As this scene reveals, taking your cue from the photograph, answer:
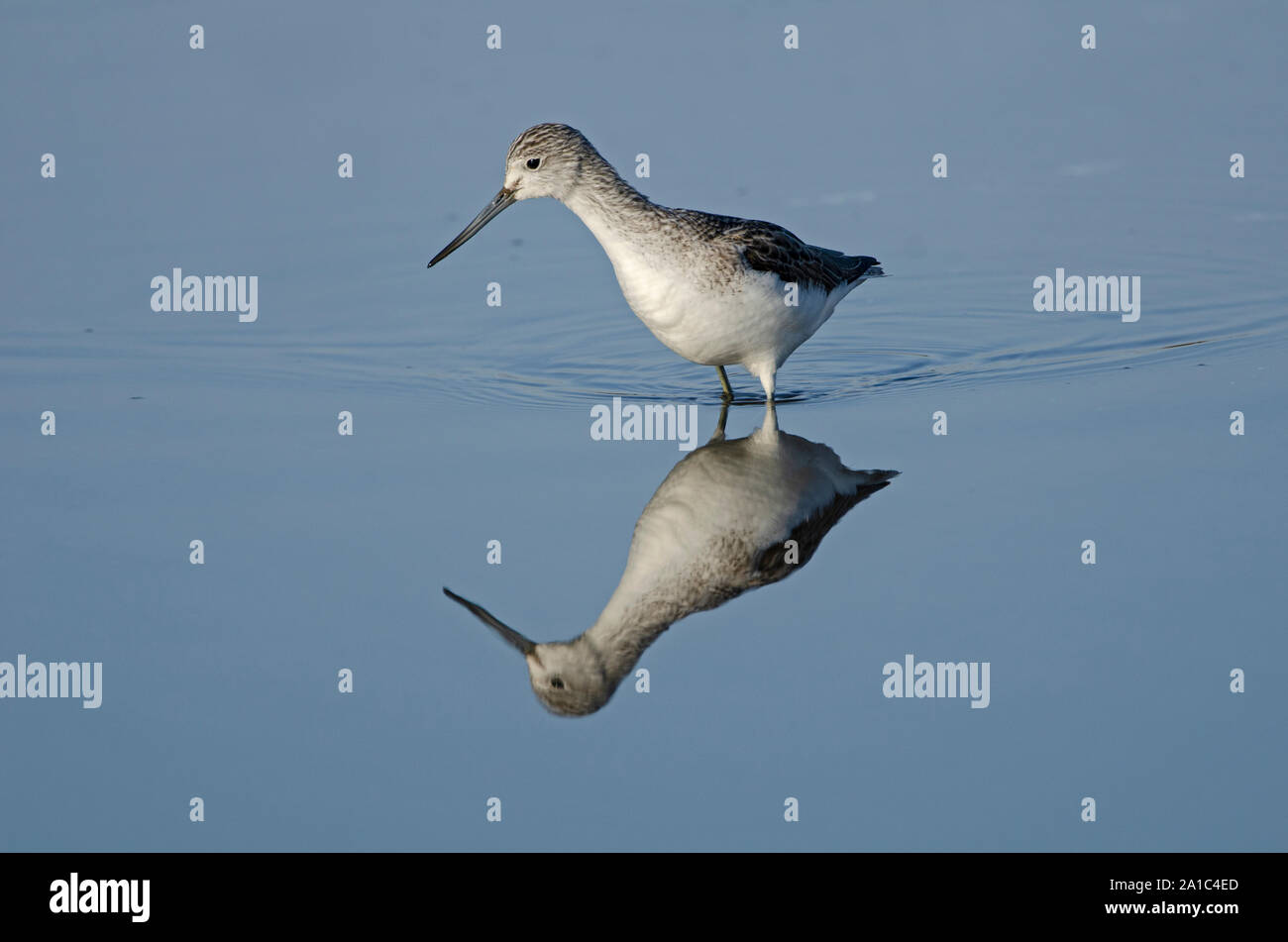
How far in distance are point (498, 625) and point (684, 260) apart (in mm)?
3083

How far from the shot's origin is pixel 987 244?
14.4m

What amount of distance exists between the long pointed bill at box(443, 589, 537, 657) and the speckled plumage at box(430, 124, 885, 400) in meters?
2.73

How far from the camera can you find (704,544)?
30.9ft

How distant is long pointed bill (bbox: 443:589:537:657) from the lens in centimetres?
848

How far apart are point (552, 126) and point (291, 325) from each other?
9.24 ft

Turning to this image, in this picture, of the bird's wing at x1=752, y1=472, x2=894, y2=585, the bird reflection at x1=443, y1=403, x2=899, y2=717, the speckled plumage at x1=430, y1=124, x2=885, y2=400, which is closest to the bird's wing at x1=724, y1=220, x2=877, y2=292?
the speckled plumage at x1=430, y1=124, x2=885, y2=400

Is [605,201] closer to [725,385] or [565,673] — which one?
[725,385]

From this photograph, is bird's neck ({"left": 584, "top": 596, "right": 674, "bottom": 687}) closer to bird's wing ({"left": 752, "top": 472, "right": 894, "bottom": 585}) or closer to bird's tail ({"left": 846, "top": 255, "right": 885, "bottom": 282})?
bird's wing ({"left": 752, "top": 472, "right": 894, "bottom": 585})
